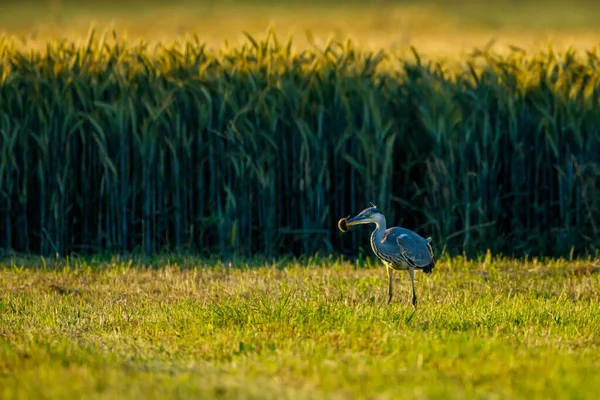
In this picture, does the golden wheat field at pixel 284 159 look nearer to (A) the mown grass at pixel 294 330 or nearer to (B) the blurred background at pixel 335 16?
(A) the mown grass at pixel 294 330

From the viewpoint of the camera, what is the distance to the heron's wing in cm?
932

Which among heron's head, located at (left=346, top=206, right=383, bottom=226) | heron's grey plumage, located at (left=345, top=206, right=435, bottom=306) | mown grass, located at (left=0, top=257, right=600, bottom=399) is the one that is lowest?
mown grass, located at (left=0, top=257, right=600, bottom=399)

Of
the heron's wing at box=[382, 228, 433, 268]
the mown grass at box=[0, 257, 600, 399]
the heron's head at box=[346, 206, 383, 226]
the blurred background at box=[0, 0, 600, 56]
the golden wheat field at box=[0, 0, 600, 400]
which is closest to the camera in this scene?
the mown grass at box=[0, 257, 600, 399]

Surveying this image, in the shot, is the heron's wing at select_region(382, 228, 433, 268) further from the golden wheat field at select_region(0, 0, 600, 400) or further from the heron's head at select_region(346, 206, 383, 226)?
the golden wheat field at select_region(0, 0, 600, 400)

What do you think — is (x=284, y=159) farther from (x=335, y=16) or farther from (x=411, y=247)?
(x=335, y=16)

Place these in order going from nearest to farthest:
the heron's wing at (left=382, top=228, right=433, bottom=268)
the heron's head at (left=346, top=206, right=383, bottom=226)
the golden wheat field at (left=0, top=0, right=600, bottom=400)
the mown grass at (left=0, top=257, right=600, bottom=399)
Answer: the mown grass at (left=0, top=257, right=600, bottom=399) < the heron's wing at (left=382, top=228, right=433, bottom=268) < the heron's head at (left=346, top=206, right=383, bottom=226) < the golden wheat field at (left=0, top=0, right=600, bottom=400)

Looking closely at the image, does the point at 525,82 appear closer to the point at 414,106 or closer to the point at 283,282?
the point at 414,106

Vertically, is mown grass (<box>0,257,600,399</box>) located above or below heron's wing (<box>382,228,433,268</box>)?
below

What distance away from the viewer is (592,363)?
702 cm

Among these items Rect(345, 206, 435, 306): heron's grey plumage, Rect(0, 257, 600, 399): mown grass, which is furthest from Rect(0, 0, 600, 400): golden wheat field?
Rect(345, 206, 435, 306): heron's grey plumage

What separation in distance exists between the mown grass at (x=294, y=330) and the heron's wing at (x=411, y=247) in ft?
1.13

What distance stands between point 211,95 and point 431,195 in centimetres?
262

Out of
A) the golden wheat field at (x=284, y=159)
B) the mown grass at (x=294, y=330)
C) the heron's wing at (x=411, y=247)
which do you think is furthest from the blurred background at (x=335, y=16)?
the heron's wing at (x=411, y=247)

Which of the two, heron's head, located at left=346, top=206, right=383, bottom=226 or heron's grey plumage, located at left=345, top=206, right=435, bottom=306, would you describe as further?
heron's head, located at left=346, top=206, right=383, bottom=226
